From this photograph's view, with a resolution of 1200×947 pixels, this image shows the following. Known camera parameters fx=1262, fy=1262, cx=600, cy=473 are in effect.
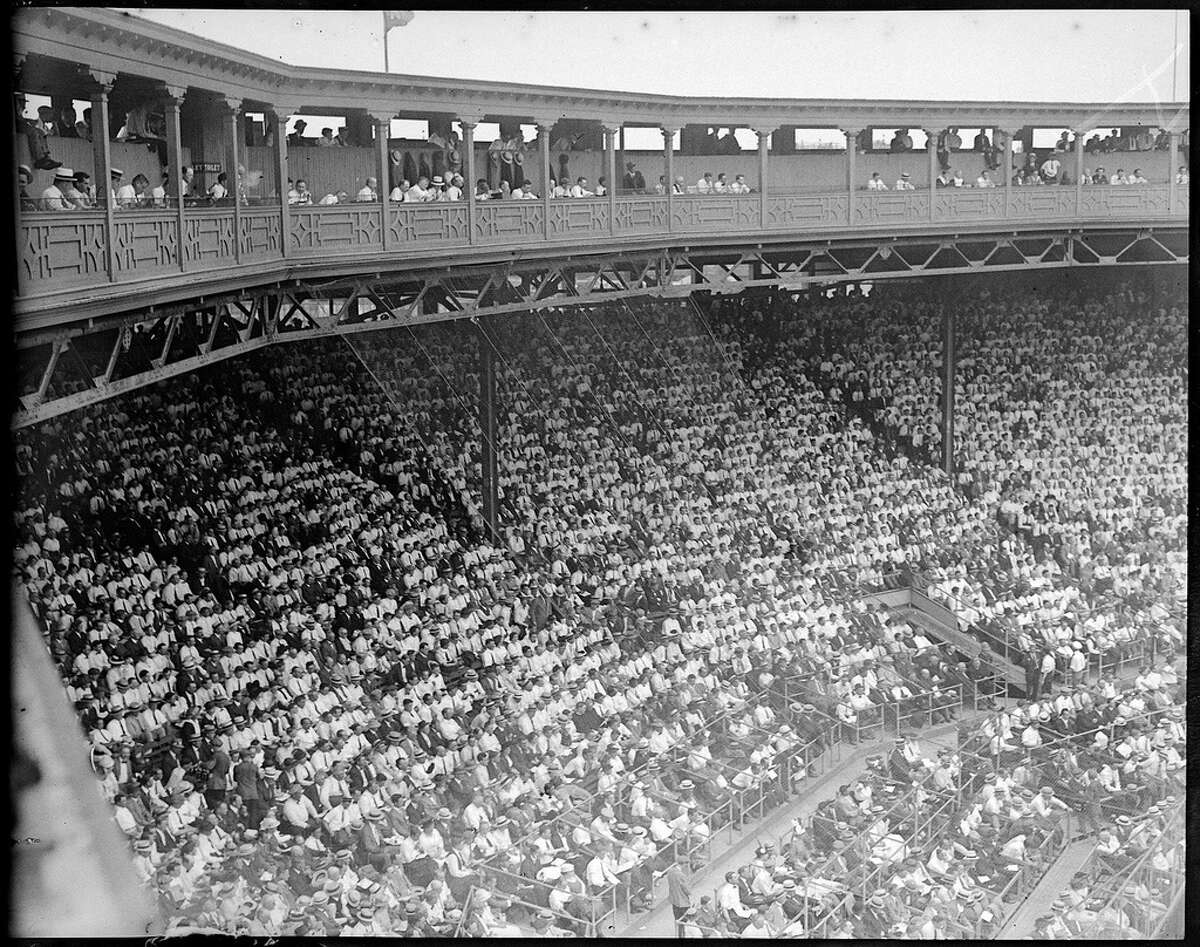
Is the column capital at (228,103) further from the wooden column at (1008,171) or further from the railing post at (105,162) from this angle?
the wooden column at (1008,171)

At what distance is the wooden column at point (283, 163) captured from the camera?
7.66m

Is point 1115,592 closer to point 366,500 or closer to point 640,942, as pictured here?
point 640,942

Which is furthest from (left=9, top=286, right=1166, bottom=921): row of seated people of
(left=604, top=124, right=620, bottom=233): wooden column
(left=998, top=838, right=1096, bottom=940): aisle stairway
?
(left=998, top=838, right=1096, bottom=940): aisle stairway

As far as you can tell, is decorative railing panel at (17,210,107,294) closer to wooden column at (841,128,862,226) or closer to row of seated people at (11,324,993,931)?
row of seated people at (11,324,993,931)

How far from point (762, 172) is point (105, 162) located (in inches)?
166

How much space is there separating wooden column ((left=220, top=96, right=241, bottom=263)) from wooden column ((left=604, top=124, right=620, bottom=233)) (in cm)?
228

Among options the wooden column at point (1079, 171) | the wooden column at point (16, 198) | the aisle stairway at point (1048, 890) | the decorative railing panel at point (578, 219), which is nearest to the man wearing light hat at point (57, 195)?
the wooden column at point (16, 198)

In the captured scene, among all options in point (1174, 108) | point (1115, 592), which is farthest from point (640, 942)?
point (1174, 108)

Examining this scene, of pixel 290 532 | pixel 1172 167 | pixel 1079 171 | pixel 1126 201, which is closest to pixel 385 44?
pixel 290 532

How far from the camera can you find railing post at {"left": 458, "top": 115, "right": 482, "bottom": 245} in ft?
26.0

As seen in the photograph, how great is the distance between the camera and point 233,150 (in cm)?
749

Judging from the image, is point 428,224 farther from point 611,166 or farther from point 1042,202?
point 1042,202

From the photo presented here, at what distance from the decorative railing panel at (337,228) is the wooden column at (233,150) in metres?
0.36

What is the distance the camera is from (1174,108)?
7.43 m
